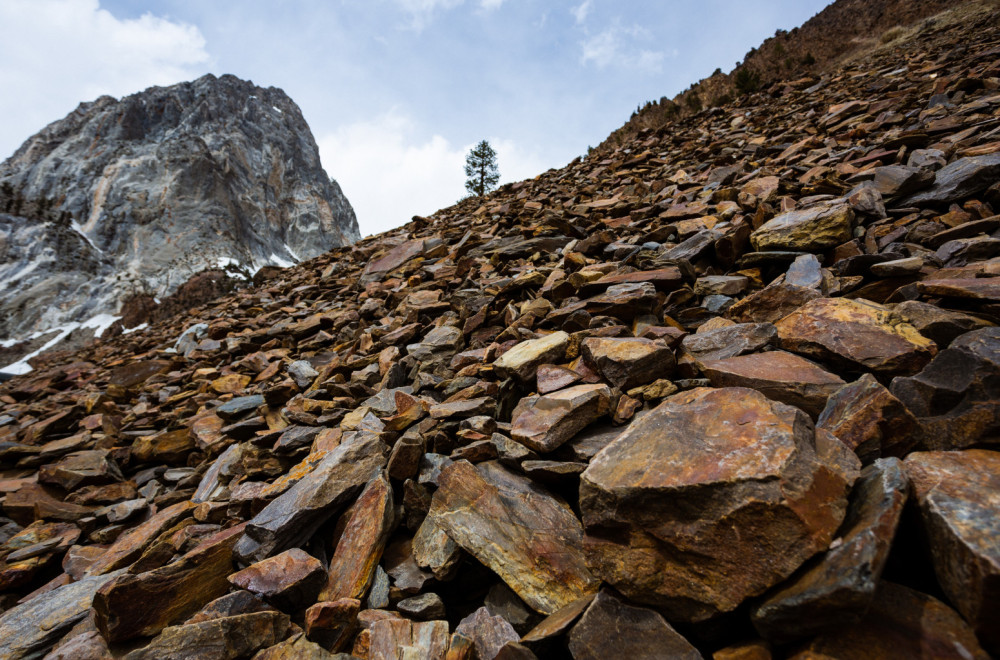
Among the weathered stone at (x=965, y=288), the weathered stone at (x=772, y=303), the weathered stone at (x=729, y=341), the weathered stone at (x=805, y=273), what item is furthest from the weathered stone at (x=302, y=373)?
the weathered stone at (x=965, y=288)

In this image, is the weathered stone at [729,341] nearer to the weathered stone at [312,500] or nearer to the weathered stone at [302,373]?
the weathered stone at [312,500]

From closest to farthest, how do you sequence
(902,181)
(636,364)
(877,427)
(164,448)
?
1. (877,427)
2. (636,364)
3. (902,181)
4. (164,448)

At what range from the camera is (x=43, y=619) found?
2455mm

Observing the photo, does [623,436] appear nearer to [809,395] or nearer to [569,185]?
[809,395]

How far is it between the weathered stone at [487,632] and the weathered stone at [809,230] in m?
4.23

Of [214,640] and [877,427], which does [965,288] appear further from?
[214,640]

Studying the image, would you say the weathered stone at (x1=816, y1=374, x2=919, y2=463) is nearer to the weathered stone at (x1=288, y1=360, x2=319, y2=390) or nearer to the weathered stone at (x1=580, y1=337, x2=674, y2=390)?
the weathered stone at (x1=580, y1=337, x2=674, y2=390)

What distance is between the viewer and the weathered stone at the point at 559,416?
7.97ft

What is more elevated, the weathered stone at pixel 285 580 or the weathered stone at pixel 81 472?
the weathered stone at pixel 81 472

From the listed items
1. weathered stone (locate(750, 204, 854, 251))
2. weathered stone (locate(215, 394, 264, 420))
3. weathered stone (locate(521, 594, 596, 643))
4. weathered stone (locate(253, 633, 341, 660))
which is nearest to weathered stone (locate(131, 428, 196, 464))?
weathered stone (locate(215, 394, 264, 420))

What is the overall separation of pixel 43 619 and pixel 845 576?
14.2 ft

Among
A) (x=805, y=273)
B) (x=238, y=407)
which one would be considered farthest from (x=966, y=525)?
(x=238, y=407)

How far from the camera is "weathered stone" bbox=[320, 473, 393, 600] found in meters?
2.18

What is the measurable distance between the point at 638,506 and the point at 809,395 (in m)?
1.27
